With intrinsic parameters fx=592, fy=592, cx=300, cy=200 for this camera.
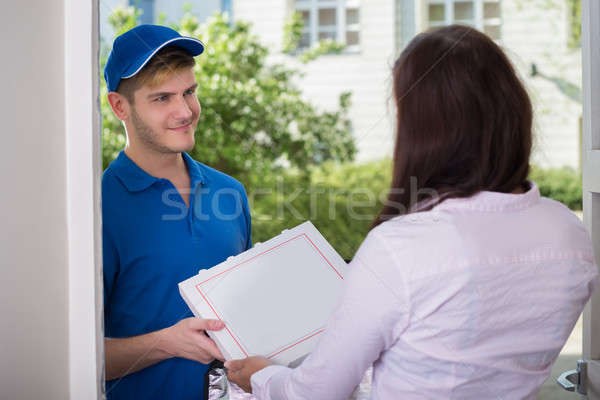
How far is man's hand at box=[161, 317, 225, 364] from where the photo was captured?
974 mm

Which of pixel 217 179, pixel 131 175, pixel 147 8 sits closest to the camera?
pixel 131 175

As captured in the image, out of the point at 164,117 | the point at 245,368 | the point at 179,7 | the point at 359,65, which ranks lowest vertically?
the point at 245,368

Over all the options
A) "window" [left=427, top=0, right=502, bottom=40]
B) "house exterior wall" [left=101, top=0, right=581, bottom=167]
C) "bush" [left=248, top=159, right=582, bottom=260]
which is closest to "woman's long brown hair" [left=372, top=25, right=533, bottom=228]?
"bush" [left=248, top=159, right=582, bottom=260]

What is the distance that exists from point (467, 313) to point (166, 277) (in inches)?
27.8

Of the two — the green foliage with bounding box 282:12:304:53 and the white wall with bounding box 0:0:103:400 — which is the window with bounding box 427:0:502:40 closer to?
the green foliage with bounding box 282:12:304:53

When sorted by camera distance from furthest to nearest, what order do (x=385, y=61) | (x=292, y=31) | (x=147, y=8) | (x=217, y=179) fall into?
(x=147, y=8)
(x=385, y=61)
(x=292, y=31)
(x=217, y=179)

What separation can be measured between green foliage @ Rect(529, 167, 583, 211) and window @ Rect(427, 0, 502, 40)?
128cm

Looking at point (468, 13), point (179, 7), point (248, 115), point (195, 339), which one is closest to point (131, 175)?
point (195, 339)

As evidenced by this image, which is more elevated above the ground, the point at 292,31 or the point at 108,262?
the point at 292,31

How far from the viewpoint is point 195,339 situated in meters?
1.01

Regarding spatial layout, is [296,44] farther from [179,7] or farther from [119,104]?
[119,104]

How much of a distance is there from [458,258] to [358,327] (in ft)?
0.47

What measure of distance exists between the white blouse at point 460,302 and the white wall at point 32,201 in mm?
346

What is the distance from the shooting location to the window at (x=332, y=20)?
5.57 metres
